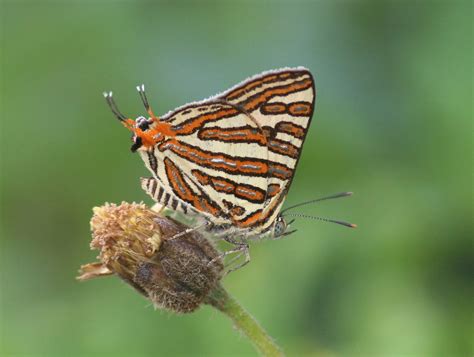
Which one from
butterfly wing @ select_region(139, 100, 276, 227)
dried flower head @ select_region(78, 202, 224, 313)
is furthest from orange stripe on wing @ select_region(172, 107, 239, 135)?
dried flower head @ select_region(78, 202, 224, 313)

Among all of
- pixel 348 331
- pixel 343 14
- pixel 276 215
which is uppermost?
pixel 343 14

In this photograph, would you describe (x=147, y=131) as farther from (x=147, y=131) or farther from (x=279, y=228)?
(x=279, y=228)

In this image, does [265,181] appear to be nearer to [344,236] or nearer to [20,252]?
[344,236]

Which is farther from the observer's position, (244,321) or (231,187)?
(231,187)

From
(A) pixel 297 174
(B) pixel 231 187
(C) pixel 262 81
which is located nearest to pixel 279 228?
(B) pixel 231 187

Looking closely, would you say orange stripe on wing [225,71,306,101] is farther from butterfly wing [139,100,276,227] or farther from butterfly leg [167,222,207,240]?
butterfly leg [167,222,207,240]

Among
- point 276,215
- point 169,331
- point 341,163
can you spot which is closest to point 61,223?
point 169,331

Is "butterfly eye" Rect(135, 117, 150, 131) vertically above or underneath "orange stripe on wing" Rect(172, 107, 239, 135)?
above
